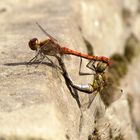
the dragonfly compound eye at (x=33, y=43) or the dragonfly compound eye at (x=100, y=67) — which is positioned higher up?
the dragonfly compound eye at (x=33, y=43)

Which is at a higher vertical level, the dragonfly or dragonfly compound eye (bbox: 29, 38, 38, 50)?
dragonfly compound eye (bbox: 29, 38, 38, 50)

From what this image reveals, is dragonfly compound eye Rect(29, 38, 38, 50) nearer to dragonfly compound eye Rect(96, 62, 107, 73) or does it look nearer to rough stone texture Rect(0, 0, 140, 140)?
rough stone texture Rect(0, 0, 140, 140)

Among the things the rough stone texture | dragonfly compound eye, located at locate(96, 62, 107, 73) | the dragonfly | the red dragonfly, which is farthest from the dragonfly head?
dragonfly compound eye, located at locate(96, 62, 107, 73)

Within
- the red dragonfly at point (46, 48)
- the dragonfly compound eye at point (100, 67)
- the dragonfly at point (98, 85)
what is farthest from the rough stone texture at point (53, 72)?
the dragonfly compound eye at point (100, 67)

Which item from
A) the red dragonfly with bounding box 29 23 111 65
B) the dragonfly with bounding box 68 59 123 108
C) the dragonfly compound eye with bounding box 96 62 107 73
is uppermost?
the red dragonfly with bounding box 29 23 111 65

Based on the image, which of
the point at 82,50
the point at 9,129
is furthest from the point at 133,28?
the point at 9,129

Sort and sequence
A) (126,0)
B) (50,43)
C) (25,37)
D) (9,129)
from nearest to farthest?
(9,129) < (50,43) < (25,37) < (126,0)

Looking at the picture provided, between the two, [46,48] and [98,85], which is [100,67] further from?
[46,48]

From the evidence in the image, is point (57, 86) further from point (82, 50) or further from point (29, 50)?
point (82, 50)

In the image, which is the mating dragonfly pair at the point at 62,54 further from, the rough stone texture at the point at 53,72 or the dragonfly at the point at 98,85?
the rough stone texture at the point at 53,72
